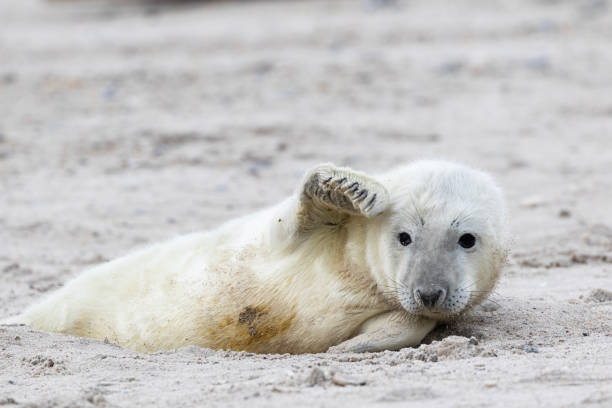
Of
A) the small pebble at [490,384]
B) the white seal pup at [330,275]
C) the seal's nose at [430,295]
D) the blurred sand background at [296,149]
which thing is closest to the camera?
the small pebble at [490,384]

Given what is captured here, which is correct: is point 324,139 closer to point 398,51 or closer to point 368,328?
point 398,51

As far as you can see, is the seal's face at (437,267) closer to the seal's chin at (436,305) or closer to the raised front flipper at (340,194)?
the seal's chin at (436,305)

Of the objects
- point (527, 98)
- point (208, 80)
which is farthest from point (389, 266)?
point (208, 80)

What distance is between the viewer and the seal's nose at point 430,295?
383 cm

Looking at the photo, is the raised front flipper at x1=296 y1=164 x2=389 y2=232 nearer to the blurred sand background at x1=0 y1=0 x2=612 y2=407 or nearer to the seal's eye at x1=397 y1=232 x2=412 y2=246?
the seal's eye at x1=397 y1=232 x2=412 y2=246

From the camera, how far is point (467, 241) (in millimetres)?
4012

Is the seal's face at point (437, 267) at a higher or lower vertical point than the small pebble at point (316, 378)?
higher

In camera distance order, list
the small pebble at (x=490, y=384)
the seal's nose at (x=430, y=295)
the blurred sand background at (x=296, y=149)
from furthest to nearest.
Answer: the seal's nose at (x=430, y=295), the blurred sand background at (x=296, y=149), the small pebble at (x=490, y=384)

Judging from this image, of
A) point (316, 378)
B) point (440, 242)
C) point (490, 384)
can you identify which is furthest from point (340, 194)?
point (490, 384)

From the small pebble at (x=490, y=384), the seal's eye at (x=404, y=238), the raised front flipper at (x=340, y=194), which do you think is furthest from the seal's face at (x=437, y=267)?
the small pebble at (x=490, y=384)

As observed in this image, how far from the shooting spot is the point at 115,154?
8.55 m

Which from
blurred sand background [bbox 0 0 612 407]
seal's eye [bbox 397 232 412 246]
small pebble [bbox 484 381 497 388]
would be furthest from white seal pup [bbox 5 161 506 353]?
small pebble [bbox 484 381 497 388]

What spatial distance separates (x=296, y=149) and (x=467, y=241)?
4821 mm

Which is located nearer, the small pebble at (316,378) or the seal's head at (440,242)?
the small pebble at (316,378)
